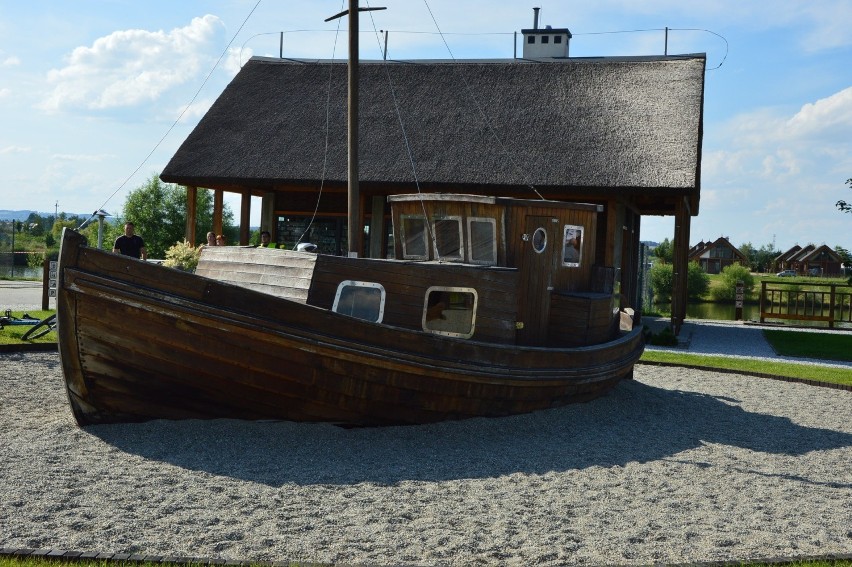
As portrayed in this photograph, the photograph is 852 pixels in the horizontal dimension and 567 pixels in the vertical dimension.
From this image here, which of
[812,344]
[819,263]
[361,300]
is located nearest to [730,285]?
[812,344]

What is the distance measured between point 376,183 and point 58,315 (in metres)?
12.8

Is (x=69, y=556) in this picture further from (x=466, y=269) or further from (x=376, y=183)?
Answer: (x=376, y=183)

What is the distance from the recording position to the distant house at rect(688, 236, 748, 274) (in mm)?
100250

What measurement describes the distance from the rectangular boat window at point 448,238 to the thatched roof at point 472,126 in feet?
31.9

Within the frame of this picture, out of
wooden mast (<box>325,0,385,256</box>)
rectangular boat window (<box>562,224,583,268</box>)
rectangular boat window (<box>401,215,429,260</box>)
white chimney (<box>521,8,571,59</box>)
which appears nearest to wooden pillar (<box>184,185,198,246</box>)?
white chimney (<box>521,8,571,59</box>)

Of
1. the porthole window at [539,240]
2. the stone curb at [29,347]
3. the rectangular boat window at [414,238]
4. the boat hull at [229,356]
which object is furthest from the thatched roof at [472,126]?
the boat hull at [229,356]

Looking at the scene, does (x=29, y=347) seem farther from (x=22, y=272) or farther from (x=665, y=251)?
(x=665, y=251)

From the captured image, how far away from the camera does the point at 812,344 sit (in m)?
22.0

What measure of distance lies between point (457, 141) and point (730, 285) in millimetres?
42491

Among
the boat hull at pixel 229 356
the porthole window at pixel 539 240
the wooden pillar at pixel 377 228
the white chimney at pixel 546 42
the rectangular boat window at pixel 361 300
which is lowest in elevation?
the boat hull at pixel 229 356

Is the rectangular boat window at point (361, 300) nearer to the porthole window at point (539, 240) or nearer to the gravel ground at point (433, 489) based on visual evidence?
the gravel ground at point (433, 489)

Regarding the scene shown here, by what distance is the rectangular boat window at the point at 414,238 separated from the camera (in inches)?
415

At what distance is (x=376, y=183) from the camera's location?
67.4 feet

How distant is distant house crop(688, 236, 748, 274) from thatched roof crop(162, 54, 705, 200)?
80.5 meters
